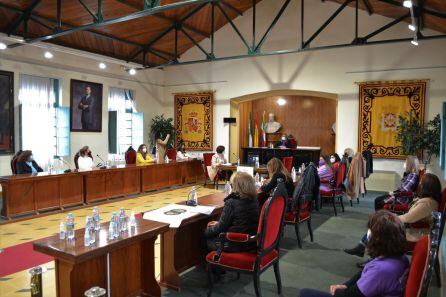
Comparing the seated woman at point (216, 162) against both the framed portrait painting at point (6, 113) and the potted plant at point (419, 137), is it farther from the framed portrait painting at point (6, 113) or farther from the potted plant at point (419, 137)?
the framed portrait painting at point (6, 113)

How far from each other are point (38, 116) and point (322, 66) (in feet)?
25.1

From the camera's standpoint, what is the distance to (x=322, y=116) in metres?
13.3

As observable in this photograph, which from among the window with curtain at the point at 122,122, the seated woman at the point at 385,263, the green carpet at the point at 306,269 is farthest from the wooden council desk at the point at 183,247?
the window with curtain at the point at 122,122

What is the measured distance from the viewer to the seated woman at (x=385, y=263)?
6.29ft

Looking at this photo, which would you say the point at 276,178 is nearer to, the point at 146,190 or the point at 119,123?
the point at 146,190

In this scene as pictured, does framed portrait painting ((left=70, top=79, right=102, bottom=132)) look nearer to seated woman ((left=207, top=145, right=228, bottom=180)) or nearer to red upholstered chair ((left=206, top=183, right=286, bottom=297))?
seated woman ((left=207, top=145, right=228, bottom=180))

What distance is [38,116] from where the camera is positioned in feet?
29.9

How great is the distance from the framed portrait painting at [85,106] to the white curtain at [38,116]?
0.55 metres

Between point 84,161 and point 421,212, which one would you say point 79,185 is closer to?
point 84,161

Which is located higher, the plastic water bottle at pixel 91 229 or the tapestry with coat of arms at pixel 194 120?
the tapestry with coat of arms at pixel 194 120

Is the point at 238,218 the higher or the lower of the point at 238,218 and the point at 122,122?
the lower

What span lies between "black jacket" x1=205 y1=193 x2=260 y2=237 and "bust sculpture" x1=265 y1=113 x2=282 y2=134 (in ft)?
36.2

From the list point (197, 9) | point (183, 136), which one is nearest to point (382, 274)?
point (197, 9)

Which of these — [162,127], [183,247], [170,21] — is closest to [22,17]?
[170,21]
